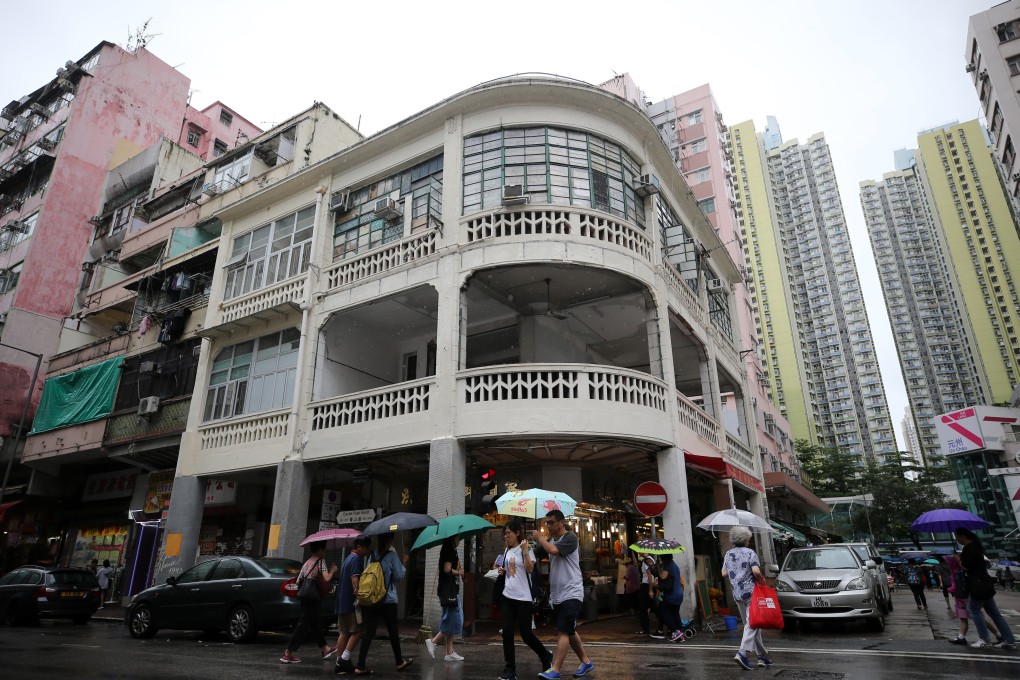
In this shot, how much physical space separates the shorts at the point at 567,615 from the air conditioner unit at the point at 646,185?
12032mm

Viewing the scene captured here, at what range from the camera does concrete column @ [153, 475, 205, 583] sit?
1648cm

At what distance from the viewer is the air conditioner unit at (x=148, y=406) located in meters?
19.1

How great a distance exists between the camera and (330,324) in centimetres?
1667

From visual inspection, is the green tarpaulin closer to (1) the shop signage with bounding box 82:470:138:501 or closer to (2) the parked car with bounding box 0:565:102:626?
(1) the shop signage with bounding box 82:470:138:501

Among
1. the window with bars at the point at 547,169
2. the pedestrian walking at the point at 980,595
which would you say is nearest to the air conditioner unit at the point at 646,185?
the window with bars at the point at 547,169

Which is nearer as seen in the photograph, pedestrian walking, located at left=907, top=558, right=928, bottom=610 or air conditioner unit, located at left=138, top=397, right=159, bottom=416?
pedestrian walking, located at left=907, top=558, right=928, bottom=610

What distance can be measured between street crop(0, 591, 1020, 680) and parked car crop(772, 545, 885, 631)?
356 mm

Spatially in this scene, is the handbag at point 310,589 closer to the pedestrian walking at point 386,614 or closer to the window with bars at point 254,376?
the pedestrian walking at point 386,614

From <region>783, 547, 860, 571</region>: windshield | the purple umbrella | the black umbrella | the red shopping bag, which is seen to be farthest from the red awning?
the purple umbrella

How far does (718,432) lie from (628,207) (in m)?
6.67

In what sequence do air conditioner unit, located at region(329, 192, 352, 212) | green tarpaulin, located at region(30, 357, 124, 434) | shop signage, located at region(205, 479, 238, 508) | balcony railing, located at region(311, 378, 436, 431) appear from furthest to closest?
green tarpaulin, located at region(30, 357, 124, 434) < shop signage, located at region(205, 479, 238, 508) < air conditioner unit, located at region(329, 192, 352, 212) < balcony railing, located at region(311, 378, 436, 431)

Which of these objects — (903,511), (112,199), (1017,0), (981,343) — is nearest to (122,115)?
(112,199)

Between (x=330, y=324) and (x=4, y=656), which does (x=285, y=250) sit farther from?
(x=4, y=656)

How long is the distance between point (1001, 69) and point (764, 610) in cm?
4906
